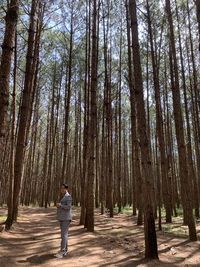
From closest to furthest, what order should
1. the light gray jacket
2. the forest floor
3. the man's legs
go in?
1. the forest floor
2. the man's legs
3. the light gray jacket

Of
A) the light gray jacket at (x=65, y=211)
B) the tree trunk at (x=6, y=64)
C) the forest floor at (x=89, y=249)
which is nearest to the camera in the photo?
the tree trunk at (x=6, y=64)

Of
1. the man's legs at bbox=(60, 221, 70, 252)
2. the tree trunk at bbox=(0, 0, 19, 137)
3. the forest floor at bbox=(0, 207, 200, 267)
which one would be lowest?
the forest floor at bbox=(0, 207, 200, 267)

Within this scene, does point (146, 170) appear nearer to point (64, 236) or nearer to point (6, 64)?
point (64, 236)

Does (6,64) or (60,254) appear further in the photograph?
(60,254)

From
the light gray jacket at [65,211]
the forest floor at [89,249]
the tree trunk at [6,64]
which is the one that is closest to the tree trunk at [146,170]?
the forest floor at [89,249]

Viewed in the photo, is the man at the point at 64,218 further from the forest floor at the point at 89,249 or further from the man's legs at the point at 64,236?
the forest floor at the point at 89,249

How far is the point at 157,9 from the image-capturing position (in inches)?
524

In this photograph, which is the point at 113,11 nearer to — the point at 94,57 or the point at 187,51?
the point at 187,51

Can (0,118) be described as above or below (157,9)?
below

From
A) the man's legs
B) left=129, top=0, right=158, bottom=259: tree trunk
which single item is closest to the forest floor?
the man's legs

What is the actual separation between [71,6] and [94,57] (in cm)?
540

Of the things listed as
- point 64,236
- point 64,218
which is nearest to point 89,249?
point 64,236

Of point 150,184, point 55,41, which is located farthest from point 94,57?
point 55,41

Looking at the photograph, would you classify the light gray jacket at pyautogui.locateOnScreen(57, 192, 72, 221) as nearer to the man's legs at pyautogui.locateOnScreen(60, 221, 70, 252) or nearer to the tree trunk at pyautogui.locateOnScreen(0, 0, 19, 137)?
the man's legs at pyautogui.locateOnScreen(60, 221, 70, 252)
